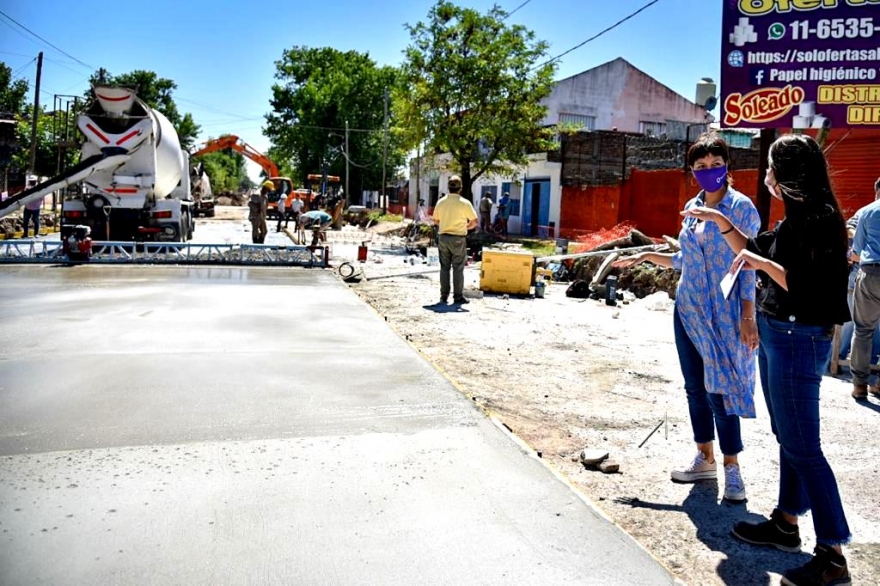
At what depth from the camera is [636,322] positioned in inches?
394

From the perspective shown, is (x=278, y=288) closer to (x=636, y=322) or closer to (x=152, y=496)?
(x=636, y=322)

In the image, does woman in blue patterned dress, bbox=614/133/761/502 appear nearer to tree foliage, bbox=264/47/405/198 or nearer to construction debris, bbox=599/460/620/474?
construction debris, bbox=599/460/620/474

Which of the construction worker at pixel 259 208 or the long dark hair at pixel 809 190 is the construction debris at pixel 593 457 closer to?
the long dark hair at pixel 809 190

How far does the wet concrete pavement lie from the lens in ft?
9.24

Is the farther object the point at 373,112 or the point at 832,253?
the point at 373,112

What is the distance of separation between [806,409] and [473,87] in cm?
2381

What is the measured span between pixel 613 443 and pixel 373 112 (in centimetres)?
5850

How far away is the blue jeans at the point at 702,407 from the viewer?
12.3 feet

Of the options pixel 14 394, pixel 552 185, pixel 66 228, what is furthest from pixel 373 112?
pixel 14 394

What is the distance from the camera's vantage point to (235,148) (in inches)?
1484

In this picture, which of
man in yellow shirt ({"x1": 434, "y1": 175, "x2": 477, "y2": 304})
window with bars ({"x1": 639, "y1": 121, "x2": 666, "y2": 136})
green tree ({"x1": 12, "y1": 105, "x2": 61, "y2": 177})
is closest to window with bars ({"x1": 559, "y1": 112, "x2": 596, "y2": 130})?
window with bars ({"x1": 639, "y1": 121, "x2": 666, "y2": 136})

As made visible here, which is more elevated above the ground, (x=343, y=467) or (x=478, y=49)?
(x=478, y=49)

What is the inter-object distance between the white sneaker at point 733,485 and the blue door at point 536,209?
25942 mm

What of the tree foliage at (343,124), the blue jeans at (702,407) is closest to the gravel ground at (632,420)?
the blue jeans at (702,407)
